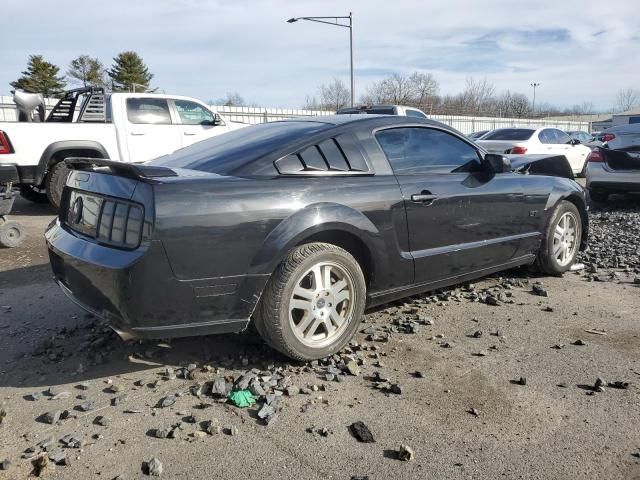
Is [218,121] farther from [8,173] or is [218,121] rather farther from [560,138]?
[560,138]

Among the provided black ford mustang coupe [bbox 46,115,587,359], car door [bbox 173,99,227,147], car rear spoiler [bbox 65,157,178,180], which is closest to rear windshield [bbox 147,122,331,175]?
black ford mustang coupe [bbox 46,115,587,359]

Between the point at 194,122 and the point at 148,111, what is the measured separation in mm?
866

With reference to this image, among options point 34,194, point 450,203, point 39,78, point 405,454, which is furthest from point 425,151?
point 39,78

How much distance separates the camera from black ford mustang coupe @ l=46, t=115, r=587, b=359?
297 cm

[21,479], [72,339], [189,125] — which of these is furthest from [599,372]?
[189,125]

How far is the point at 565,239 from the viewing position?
17.9ft

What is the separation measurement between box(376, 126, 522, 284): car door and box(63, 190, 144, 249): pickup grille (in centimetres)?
183

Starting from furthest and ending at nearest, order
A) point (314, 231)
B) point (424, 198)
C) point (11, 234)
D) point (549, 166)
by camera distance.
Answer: point (11, 234) → point (549, 166) → point (424, 198) → point (314, 231)

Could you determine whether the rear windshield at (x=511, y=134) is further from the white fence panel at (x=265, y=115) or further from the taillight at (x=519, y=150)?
the white fence panel at (x=265, y=115)

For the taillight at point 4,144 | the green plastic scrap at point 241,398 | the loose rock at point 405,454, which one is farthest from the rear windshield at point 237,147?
the taillight at point 4,144

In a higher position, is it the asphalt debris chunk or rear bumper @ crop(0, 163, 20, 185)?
rear bumper @ crop(0, 163, 20, 185)

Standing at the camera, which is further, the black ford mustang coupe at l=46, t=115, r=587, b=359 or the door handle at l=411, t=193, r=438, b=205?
the door handle at l=411, t=193, r=438, b=205

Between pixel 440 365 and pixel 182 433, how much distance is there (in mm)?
1648

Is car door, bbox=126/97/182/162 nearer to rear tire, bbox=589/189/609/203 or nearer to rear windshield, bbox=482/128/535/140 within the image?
rear tire, bbox=589/189/609/203
